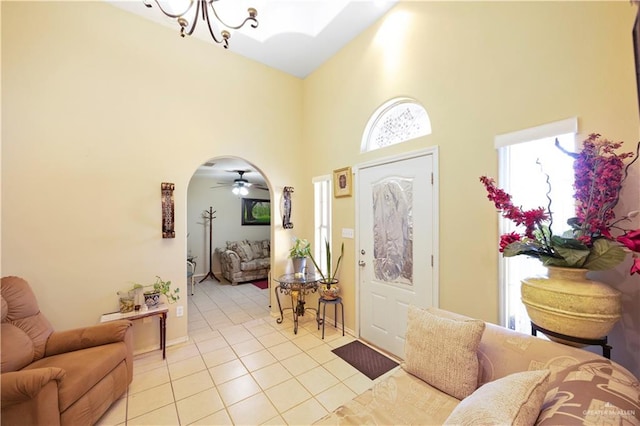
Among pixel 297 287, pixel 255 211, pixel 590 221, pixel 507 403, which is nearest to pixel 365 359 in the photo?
pixel 297 287

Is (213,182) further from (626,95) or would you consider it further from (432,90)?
(626,95)

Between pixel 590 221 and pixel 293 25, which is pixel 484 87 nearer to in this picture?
pixel 590 221

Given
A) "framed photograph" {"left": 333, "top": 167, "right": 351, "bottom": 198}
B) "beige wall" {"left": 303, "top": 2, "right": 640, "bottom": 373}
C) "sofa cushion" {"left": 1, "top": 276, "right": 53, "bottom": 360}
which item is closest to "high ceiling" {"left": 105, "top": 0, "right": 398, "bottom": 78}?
"beige wall" {"left": 303, "top": 2, "right": 640, "bottom": 373}

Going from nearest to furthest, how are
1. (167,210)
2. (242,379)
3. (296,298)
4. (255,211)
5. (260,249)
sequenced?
(242,379) < (167,210) < (296,298) < (260,249) < (255,211)

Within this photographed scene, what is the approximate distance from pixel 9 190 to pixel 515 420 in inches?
153

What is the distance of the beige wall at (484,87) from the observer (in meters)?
1.42

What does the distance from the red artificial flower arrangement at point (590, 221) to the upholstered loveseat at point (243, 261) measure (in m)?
5.18

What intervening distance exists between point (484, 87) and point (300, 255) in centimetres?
274

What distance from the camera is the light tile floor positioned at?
188 centimetres

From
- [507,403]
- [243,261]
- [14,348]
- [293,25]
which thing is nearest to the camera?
[507,403]

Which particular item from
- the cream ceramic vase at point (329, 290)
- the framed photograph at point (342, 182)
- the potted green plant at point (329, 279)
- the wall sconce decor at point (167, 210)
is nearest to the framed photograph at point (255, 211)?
the potted green plant at point (329, 279)

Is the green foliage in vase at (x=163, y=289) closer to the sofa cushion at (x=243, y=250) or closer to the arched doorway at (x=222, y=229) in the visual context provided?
the arched doorway at (x=222, y=229)

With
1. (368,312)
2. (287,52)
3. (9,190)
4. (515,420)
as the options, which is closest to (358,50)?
(287,52)

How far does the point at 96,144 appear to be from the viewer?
2561 mm
